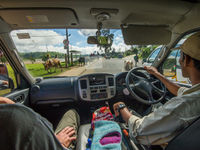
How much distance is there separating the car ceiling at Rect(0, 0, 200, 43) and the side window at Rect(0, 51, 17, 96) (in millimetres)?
662

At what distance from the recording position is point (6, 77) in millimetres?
2281

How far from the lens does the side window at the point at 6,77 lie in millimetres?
2109

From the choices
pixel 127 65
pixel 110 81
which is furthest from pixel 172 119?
pixel 127 65

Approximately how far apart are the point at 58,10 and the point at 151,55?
2630 mm

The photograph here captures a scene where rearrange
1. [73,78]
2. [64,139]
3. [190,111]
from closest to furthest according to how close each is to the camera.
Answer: [190,111], [64,139], [73,78]

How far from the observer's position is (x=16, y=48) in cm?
233

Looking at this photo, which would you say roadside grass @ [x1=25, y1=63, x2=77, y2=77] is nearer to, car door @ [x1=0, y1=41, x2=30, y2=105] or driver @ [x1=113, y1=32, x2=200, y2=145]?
car door @ [x1=0, y1=41, x2=30, y2=105]

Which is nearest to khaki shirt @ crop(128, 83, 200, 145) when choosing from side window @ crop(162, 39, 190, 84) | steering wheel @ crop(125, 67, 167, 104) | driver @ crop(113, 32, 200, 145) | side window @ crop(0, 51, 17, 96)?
driver @ crop(113, 32, 200, 145)

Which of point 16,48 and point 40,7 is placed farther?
point 16,48

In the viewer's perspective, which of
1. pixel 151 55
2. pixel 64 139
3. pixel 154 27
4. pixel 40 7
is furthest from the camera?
pixel 151 55

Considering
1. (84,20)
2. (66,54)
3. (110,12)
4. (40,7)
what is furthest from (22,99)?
(110,12)

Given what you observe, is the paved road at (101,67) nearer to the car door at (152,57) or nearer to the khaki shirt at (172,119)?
the car door at (152,57)

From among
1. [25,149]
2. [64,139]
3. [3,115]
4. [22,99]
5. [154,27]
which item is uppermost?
[154,27]

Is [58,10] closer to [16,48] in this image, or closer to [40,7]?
[40,7]
